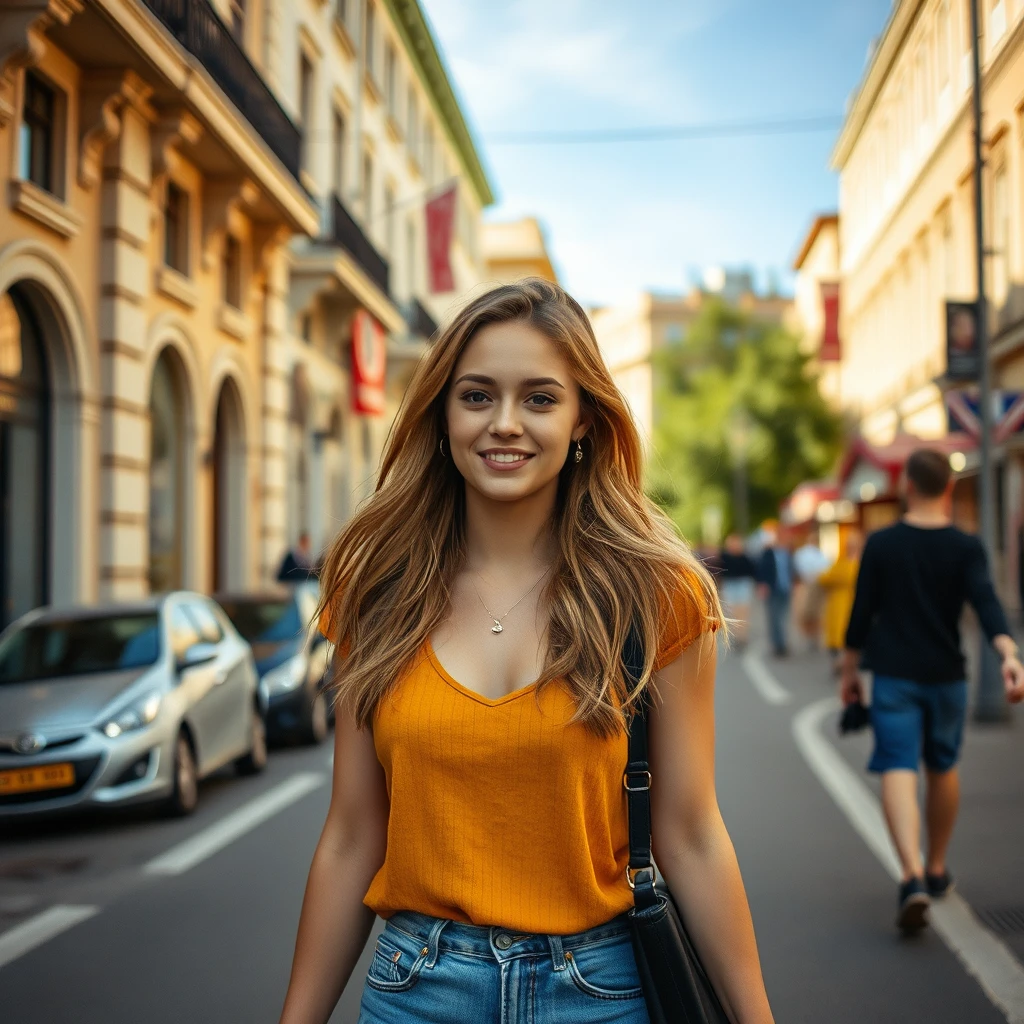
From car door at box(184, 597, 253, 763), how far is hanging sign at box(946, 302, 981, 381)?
741cm

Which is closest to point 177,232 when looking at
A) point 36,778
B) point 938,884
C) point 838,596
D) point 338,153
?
point 338,153

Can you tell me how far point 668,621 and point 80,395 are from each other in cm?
1313

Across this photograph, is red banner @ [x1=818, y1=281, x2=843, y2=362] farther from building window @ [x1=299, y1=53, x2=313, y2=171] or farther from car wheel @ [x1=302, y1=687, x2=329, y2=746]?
car wheel @ [x1=302, y1=687, x2=329, y2=746]

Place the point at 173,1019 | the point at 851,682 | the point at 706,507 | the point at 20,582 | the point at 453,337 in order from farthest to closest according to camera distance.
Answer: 1. the point at 706,507
2. the point at 20,582
3. the point at 851,682
4. the point at 173,1019
5. the point at 453,337

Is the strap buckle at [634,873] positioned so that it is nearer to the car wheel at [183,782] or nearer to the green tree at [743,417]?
the car wheel at [183,782]

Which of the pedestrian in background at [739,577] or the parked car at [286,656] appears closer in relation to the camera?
the parked car at [286,656]

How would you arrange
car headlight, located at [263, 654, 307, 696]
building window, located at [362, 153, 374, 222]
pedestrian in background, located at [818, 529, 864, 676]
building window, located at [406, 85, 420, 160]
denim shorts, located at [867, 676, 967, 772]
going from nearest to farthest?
1. denim shorts, located at [867, 676, 967, 772]
2. car headlight, located at [263, 654, 307, 696]
3. pedestrian in background, located at [818, 529, 864, 676]
4. building window, located at [362, 153, 374, 222]
5. building window, located at [406, 85, 420, 160]

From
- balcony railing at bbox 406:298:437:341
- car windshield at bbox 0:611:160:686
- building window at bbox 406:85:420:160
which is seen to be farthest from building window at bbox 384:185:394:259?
car windshield at bbox 0:611:160:686

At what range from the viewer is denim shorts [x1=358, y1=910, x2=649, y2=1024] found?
6.39 ft

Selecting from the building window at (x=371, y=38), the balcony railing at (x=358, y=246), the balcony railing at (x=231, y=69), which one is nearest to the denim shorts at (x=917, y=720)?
the balcony railing at (x=231, y=69)

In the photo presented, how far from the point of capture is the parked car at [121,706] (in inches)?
314

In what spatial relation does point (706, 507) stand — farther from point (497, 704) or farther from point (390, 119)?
point (497, 704)

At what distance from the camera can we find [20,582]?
45.9 feet

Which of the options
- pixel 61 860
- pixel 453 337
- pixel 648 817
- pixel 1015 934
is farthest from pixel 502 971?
pixel 61 860
